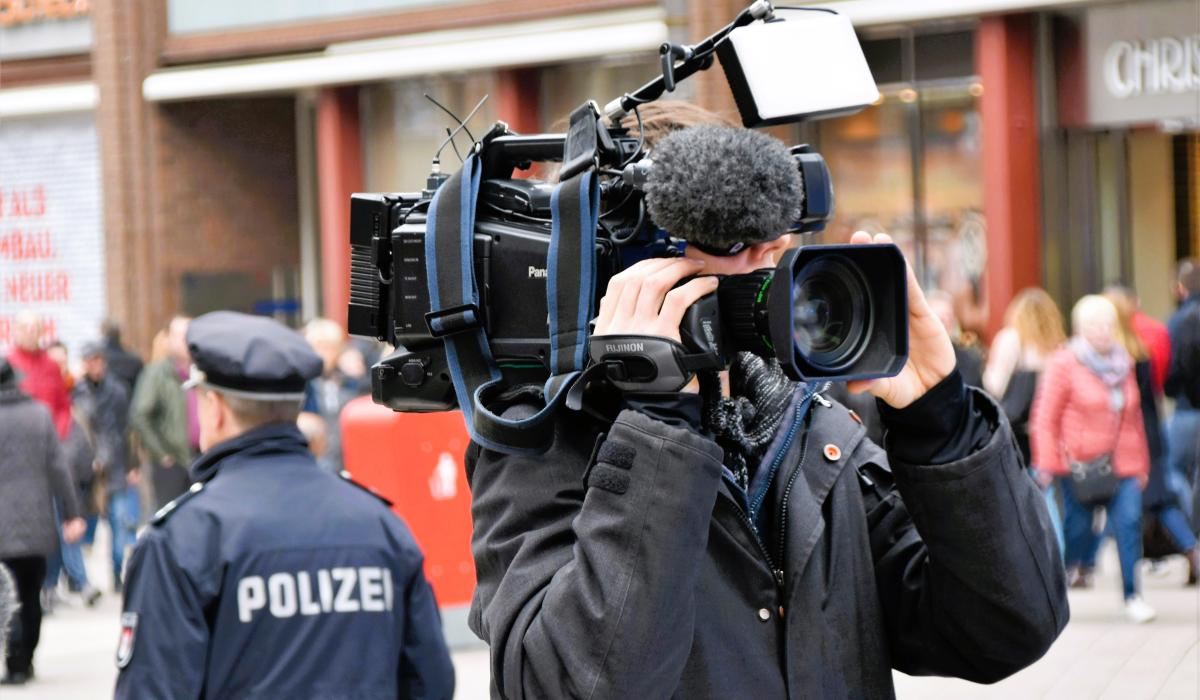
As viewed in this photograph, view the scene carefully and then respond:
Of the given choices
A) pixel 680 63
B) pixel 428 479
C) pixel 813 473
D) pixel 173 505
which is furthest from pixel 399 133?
pixel 813 473

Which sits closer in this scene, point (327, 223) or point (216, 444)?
point (216, 444)

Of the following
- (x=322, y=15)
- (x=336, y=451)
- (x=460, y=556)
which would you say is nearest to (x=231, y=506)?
(x=460, y=556)

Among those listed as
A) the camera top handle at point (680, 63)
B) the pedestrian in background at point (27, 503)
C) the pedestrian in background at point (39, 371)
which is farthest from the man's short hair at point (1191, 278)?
the camera top handle at point (680, 63)

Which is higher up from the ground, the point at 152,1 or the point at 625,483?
the point at 152,1

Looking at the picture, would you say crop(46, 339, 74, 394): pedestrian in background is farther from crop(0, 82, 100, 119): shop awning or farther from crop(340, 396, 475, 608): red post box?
crop(340, 396, 475, 608): red post box

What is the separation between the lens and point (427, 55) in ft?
57.1

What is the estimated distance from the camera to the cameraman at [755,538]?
1.97 metres

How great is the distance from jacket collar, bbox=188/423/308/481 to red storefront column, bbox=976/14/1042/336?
11477 mm

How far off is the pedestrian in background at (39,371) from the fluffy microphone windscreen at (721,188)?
37.6 feet

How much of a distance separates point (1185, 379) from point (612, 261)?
9.06 meters

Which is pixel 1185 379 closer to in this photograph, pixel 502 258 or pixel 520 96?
pixel 520 96

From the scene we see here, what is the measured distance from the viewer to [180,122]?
19516 millimetres

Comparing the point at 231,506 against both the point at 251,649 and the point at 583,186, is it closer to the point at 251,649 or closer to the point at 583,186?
the point at 251,649

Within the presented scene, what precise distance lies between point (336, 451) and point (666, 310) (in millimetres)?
8890
